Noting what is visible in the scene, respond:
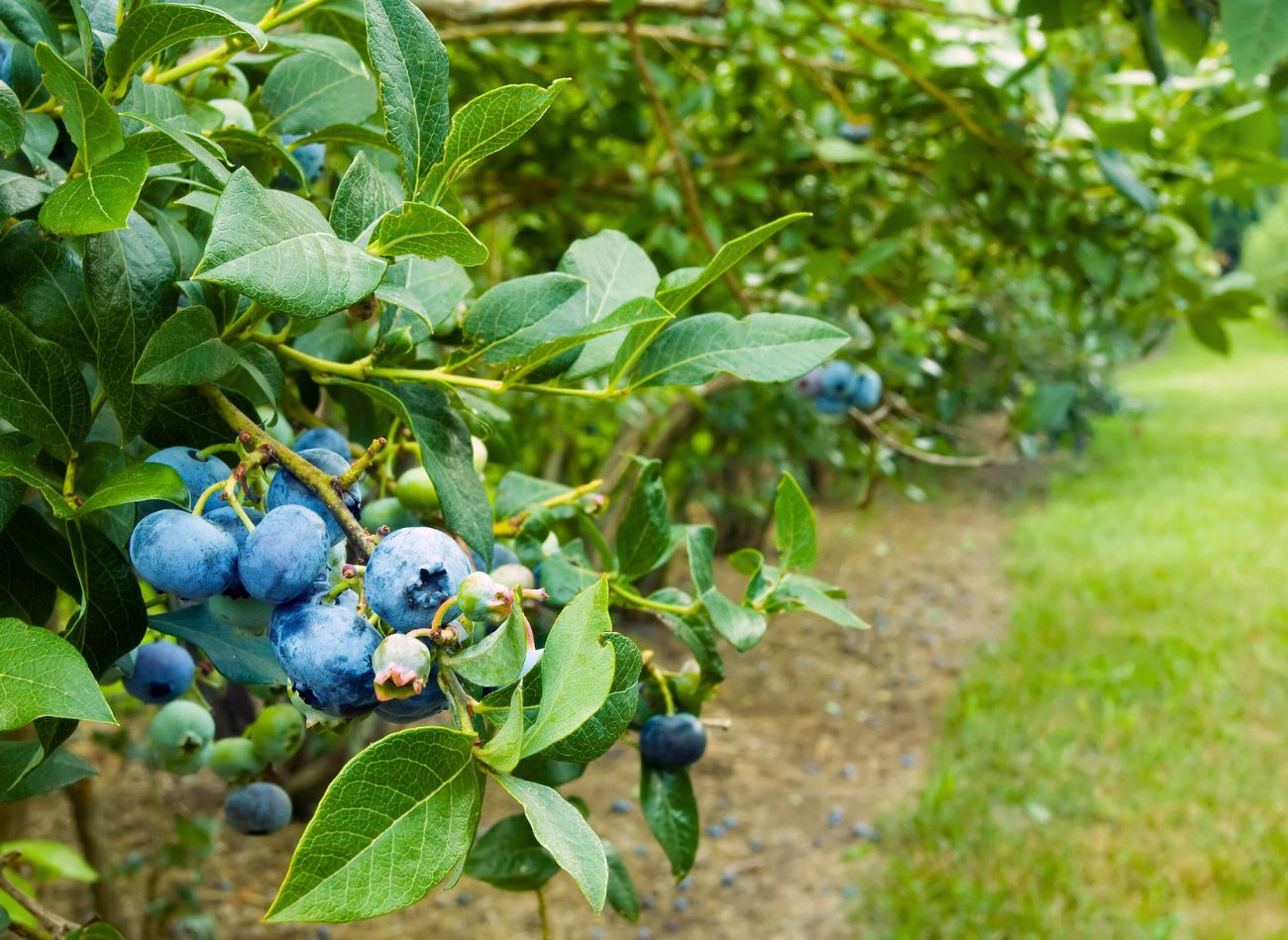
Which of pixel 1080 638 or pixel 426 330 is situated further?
pixel 1080 638

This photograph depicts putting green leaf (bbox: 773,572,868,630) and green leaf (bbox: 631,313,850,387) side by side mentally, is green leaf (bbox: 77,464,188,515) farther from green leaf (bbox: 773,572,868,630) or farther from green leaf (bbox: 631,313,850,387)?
green leaf (bbox: 773,572,868,630)

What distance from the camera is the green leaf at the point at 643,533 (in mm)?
726

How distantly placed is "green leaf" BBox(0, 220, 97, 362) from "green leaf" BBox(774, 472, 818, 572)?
408mm

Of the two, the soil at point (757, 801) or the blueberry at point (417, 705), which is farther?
the soil at point (757, 801)

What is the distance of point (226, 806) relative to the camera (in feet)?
3.05

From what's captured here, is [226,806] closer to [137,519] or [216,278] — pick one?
[137,519]

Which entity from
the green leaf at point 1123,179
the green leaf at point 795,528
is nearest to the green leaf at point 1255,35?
the green leaf at point 1123,179

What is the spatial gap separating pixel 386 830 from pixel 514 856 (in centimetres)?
55

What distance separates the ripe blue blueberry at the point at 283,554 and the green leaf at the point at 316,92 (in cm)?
33

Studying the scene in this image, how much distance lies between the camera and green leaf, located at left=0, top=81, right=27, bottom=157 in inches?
17.3

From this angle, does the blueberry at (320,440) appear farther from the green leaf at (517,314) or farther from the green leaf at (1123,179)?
the green leaf at (1123,179)

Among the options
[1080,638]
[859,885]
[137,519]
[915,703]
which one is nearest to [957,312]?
[859,885]

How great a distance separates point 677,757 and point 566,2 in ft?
3.48

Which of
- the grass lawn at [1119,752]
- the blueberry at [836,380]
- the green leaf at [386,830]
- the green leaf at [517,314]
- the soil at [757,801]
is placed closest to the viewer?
the green leaf at [386,830]
